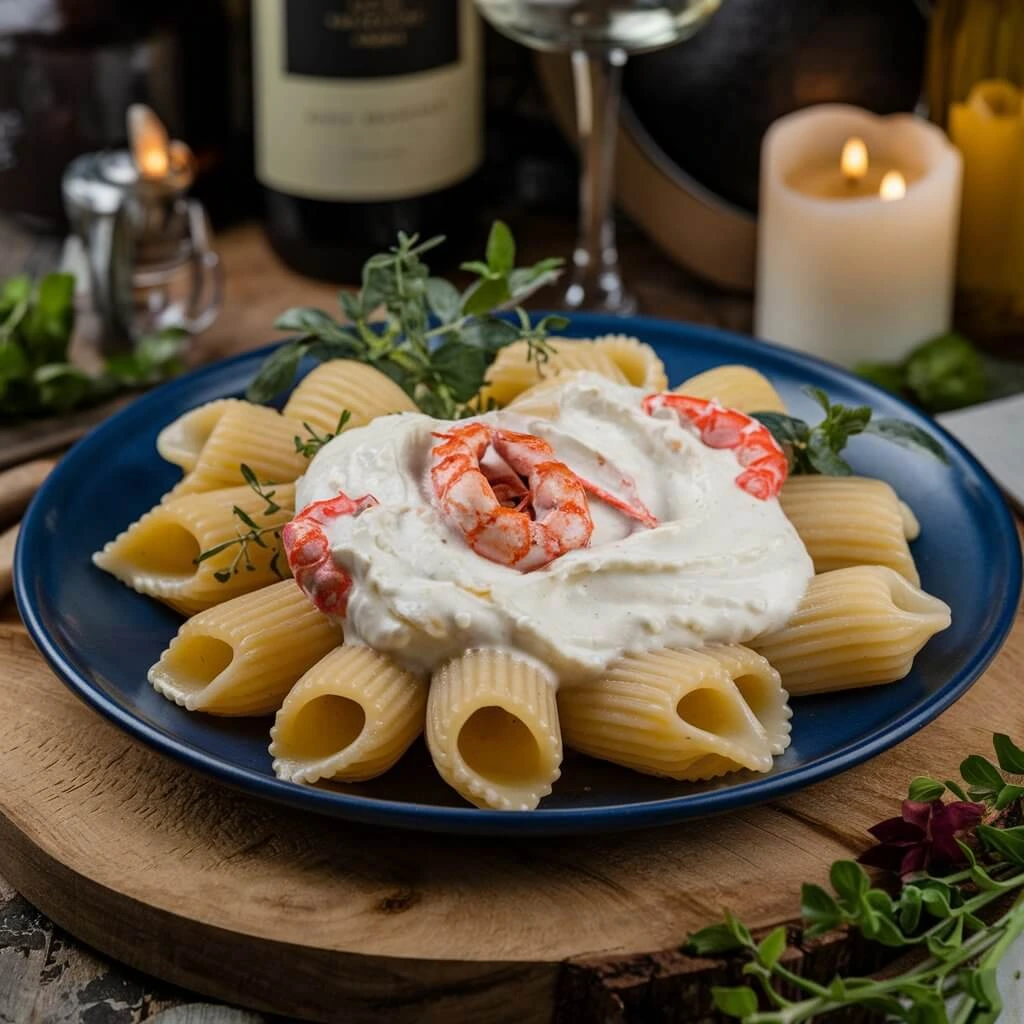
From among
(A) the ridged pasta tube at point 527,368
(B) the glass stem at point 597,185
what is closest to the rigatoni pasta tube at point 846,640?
(A) the ridged pasta tube at point 527,368

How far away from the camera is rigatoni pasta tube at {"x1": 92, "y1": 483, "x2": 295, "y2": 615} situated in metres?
1.88

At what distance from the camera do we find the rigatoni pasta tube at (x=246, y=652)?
67.0 inches

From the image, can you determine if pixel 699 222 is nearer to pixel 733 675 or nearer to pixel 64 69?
pixel 64 69

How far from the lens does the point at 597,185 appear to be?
3.03m

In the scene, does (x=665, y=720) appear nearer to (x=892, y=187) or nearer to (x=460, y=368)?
(x=460, y=368)

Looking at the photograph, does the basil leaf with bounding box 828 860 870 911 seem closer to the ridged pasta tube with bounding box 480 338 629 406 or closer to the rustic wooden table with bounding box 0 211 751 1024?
the rustic wooden table with bounding box 0 211 751 1024

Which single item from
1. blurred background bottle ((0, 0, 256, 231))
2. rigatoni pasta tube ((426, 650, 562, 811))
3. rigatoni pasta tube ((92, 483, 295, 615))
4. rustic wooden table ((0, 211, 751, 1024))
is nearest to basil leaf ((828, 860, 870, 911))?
rigatoni pasta tube ((426, 650, 562, 811))

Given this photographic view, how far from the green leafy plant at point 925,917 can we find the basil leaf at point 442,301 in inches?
34.8

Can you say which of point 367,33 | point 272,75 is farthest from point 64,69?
point 367,33

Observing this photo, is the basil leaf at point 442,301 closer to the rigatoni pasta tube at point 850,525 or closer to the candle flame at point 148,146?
the rigatoni pasta tube at point 850,525

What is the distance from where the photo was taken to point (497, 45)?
3.54 meters

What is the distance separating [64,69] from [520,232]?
0.97 m

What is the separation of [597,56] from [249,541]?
1.26 m

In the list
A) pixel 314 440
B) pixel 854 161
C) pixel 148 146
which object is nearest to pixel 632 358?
pixel 314 440
